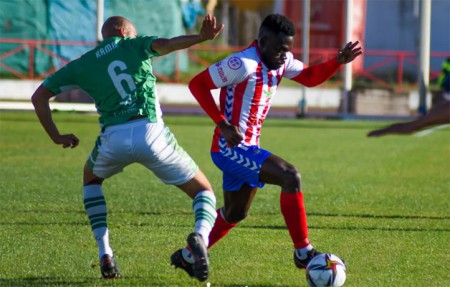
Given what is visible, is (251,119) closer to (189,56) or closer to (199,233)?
(199,233)

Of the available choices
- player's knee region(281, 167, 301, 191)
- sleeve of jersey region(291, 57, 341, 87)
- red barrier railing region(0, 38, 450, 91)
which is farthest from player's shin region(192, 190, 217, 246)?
red barrier railing region(0, 38, 450, 91)

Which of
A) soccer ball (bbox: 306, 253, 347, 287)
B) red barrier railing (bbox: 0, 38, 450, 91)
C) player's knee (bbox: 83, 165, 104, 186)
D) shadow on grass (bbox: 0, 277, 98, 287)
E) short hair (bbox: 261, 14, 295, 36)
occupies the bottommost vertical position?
red barrier railing (bbox: 0, 38, 450, 91)

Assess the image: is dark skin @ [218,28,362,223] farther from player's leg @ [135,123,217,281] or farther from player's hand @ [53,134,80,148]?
player's hand @ [53,134,80,148]

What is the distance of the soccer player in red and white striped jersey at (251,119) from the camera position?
7.30 meters

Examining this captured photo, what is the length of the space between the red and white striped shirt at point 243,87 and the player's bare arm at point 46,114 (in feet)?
3.20

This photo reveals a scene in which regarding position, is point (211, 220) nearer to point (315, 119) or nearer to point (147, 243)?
point (147, 243)

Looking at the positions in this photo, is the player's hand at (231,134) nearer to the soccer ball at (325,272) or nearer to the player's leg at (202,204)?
the player's leg at (202,204)

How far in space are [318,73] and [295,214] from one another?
1248mm

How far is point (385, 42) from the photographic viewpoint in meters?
46.1

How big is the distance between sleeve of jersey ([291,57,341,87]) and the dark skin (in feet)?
0.23

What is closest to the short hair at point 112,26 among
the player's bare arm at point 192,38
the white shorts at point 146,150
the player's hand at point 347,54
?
the player's bare arm at point 192,38

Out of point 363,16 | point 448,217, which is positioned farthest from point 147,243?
point 363,16

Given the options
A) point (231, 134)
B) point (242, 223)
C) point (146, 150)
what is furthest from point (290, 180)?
point (242, 223)

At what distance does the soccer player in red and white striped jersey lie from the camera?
730 centimetres
